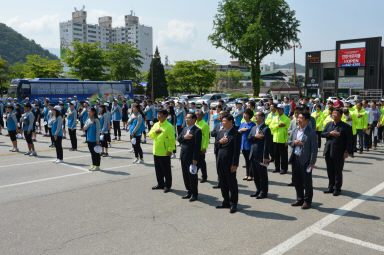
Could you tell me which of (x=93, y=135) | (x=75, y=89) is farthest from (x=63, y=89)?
(x=93, y=135)

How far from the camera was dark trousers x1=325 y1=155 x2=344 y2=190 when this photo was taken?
22.5 ft

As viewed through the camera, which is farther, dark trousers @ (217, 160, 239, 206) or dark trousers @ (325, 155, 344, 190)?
dark trousers @ (325, 155, 344, 190)

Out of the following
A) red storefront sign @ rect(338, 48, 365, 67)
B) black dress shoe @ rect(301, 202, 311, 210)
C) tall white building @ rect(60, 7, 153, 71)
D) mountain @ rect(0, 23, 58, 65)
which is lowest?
black dress shoe @ rect(301, 202, 311, 210)

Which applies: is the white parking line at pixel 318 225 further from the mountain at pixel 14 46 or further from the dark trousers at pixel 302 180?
the mountain at pixel 14 46

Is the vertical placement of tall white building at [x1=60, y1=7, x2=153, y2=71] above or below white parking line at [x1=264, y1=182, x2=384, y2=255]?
above

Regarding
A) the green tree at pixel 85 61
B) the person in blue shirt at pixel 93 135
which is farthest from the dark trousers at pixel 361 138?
the green tree at pixel 85 61

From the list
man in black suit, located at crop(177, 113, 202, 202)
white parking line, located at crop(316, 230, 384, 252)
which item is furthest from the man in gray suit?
man in black suit, located at crop(177, 113, 202, 202)

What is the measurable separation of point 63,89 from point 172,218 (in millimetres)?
32375

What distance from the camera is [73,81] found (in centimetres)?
3544

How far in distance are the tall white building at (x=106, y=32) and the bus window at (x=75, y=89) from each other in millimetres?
116526

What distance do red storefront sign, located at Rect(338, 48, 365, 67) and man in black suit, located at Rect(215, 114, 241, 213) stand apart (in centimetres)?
5885

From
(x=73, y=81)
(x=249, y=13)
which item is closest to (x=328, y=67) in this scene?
(x=249, y=13)

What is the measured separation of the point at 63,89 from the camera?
3434 centimetres

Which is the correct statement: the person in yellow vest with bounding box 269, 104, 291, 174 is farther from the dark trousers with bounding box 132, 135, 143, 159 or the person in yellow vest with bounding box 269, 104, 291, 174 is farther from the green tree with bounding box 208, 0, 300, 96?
the green tree with bounding box 208, 0, 300, 96
